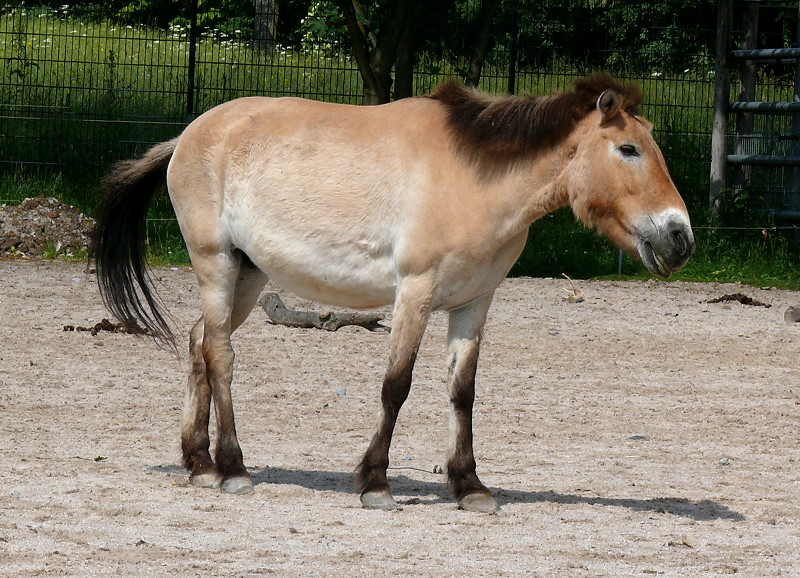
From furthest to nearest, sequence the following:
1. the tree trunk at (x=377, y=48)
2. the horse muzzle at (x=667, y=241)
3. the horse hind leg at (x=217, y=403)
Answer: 1. the tree trunk at (x=377, y=48)
2. the horse hind leg at (x=217, y=403)
3. the horse muzzle at (x=667, y=241)

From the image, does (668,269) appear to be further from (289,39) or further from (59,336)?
(289,39)

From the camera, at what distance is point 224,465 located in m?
5.82

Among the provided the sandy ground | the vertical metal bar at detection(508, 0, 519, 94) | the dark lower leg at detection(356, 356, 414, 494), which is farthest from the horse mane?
the vertical metal bar at detection(508, 0, 519, 94)

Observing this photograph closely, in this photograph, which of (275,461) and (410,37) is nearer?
(275,461)

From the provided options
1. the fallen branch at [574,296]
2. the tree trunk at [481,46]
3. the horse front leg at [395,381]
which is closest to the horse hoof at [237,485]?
the horse front leg at [395,381]

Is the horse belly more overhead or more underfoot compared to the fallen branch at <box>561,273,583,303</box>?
more overhead

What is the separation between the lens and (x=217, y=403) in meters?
5.96

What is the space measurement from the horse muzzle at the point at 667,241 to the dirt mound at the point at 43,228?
9.18m

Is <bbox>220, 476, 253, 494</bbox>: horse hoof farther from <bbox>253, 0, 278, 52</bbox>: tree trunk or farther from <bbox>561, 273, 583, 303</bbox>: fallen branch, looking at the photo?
<bbox>253, 0, 278, 52</bbox>: tree trunk

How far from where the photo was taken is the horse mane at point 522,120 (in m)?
5.65

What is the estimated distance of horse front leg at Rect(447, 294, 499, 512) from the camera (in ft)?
18.7

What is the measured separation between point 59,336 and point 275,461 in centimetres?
367

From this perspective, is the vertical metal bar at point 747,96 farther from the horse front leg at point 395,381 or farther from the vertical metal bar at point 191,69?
the horse front leg at point 395,381

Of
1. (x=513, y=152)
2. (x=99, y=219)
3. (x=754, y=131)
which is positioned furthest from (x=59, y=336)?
(x=754, y=131)
